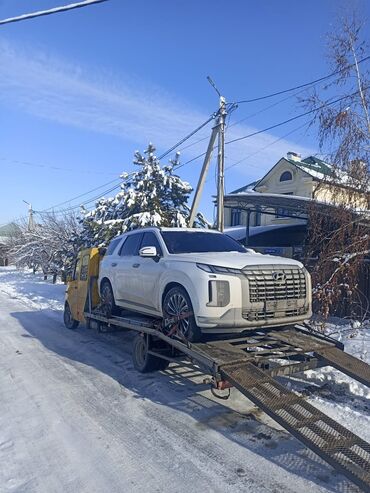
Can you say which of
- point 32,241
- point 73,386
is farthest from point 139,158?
point 32,241

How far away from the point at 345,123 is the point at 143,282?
19.1 feet

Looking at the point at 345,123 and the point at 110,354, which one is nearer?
the point at 110,354

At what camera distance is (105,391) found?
5.75 m

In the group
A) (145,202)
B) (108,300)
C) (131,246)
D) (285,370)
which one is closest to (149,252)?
(131,246)

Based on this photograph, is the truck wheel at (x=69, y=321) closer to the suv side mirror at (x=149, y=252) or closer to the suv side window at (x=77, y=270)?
the suv side window at (x=77, y=270)

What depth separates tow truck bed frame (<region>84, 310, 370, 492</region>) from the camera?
11.1 feet

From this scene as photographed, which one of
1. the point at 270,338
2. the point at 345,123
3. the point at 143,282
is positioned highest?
the point at 345,123

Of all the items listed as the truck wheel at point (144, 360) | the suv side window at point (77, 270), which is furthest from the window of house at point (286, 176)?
the truck wheel at point (144, 360)

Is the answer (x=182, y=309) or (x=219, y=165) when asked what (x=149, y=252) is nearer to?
(x=182, y=309)

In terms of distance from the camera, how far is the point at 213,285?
5.16 metres

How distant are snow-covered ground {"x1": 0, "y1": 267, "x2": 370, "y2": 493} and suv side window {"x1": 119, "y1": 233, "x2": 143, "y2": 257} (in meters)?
1.92

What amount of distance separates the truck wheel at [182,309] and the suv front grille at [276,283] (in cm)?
82

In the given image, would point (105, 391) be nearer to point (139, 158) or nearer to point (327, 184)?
point (327, 184)

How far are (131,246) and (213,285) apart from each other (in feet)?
9.97
